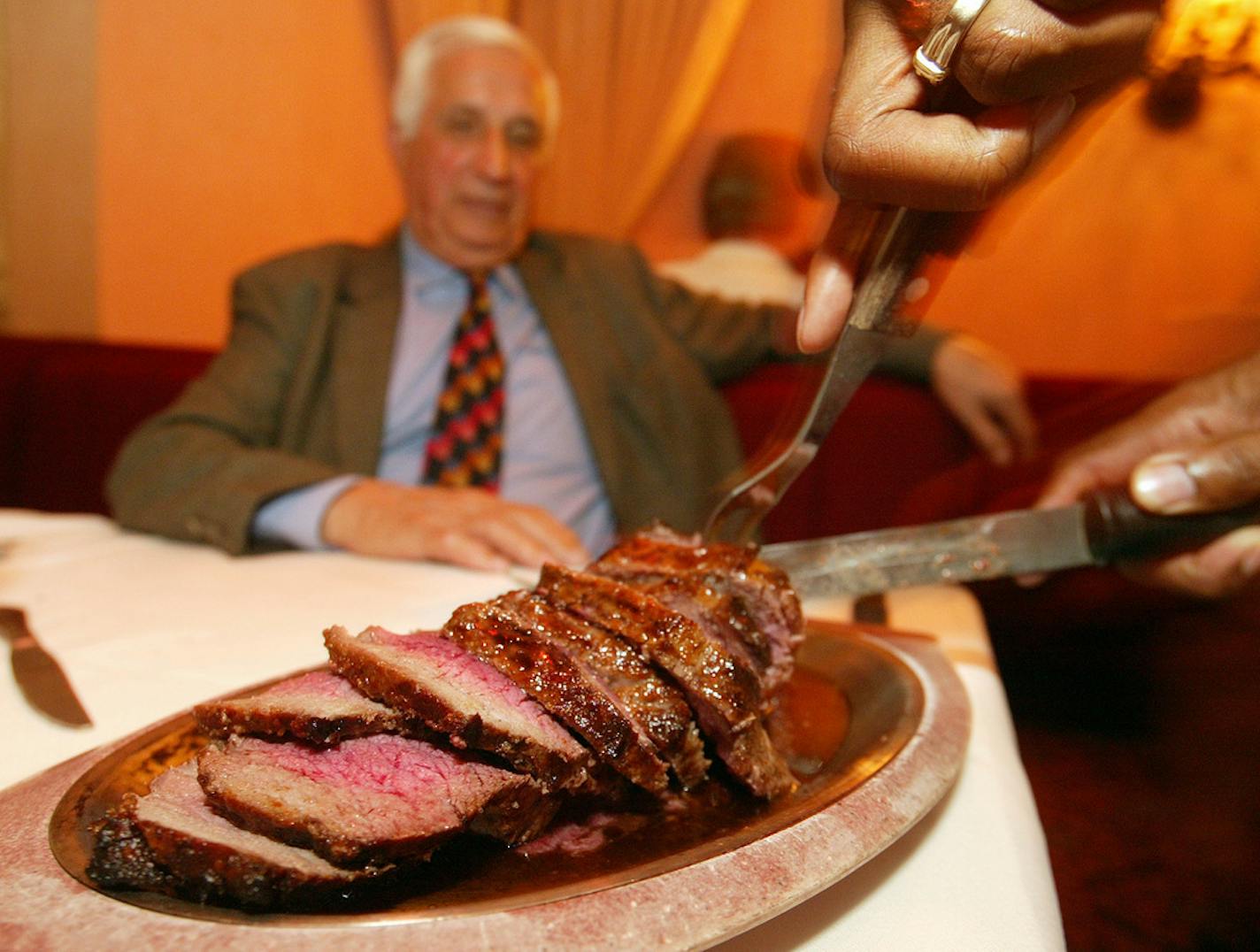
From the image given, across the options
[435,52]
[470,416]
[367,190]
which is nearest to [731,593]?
[470,416]

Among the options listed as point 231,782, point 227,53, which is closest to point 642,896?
point 231,782

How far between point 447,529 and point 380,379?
947mm

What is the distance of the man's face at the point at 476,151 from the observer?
2.79 metres

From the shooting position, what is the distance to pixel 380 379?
2.54 m

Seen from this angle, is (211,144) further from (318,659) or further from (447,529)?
(318,659)

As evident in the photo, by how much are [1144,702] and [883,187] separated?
7.57ft

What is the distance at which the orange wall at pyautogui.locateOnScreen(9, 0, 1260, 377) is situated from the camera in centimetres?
362

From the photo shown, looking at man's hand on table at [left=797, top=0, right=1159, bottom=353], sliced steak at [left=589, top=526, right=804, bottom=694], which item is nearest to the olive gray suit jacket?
sliced steak at [left=589, top=526, right=804, bottom=694]

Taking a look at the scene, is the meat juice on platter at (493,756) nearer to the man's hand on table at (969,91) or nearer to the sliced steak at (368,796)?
the sliced steak at (368,796)

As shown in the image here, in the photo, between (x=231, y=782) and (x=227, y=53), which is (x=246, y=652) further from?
(x=227, y=53)

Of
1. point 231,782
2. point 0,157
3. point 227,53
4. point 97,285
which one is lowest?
point 97,285

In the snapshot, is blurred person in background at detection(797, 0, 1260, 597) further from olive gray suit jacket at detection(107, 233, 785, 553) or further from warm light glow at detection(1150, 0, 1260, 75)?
warm light glow at detection(1150, 0, 1260, 75)

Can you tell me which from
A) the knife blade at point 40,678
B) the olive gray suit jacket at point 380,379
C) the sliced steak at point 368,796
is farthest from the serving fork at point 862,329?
the olive gray suit jacket at point 380,379

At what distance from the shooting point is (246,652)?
3.90ft
